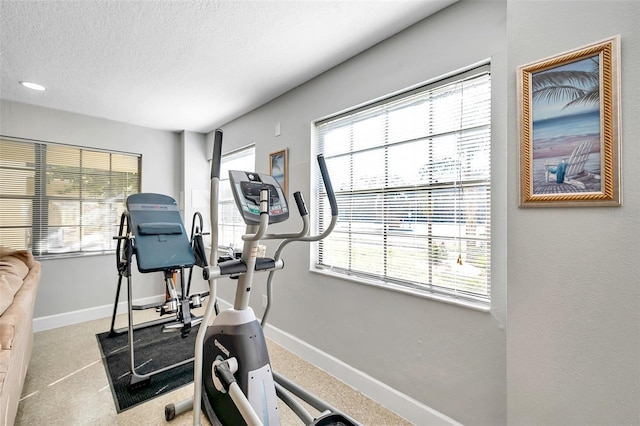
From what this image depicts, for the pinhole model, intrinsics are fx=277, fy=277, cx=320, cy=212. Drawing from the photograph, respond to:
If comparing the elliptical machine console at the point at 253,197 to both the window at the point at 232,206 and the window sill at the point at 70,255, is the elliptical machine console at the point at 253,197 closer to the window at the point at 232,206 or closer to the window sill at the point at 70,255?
the window at the point at 232,206

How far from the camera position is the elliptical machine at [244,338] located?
4.02ft

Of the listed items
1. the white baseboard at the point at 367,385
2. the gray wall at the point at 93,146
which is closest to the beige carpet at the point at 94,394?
the white baseboard at the point at 367,385

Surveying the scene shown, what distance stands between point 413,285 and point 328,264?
83cm

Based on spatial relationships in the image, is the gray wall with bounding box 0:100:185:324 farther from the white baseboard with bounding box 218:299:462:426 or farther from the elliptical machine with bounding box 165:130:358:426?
the elliptical machine with bounding box 165:130:358:426

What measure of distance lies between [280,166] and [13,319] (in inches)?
82.7

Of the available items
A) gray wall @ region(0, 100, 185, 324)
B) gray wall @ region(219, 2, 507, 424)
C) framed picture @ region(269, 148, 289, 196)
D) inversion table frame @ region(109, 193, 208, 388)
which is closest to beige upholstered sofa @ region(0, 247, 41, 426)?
inversion table frame @ region(109, 193, 208, 388)

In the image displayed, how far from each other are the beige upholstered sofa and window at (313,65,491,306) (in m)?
1.85

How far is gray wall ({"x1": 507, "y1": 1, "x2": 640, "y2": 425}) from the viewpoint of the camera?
943 mm

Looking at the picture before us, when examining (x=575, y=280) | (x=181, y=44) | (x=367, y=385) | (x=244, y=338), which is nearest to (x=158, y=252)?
(x=244, y=338)

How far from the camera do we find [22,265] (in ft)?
6.82

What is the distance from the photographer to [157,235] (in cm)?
242

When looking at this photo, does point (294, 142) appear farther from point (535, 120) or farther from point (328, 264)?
point (535, 120)

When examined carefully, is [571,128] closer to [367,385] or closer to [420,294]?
[420,294]

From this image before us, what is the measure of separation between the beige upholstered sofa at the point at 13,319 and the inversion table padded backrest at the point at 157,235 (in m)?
0.67
